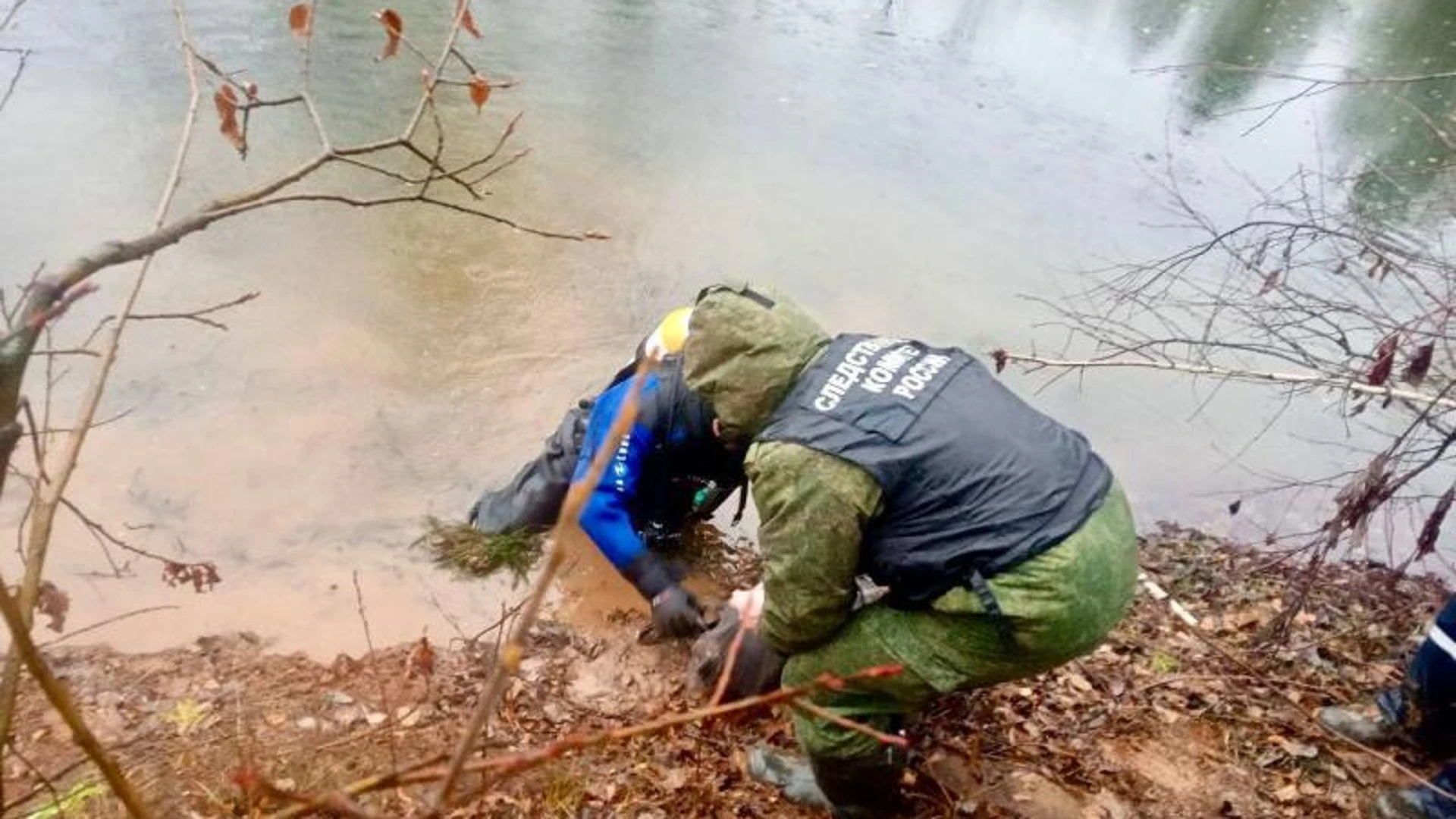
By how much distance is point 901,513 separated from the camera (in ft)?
9.03

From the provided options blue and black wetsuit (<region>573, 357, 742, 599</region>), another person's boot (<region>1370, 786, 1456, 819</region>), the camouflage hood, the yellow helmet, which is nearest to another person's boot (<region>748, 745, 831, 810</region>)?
blue and black wetsuit (<region>573, 357, 742, 599</region>)

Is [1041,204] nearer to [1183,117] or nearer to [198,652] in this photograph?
[1183,117]

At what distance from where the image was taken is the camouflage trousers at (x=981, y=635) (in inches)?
106

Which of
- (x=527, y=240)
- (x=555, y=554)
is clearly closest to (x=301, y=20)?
(x=555, y=554)

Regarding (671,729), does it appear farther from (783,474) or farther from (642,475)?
(783,474)

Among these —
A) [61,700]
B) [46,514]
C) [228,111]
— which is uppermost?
[228,111]

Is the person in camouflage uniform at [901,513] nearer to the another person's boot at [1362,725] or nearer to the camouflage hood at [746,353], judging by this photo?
the camouflage hood at [746,353]

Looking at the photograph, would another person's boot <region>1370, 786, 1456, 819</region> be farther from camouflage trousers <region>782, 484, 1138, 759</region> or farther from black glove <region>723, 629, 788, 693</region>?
black glove <region>723, 629, 788, 693</region>

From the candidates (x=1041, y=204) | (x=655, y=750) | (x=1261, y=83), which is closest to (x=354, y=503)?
(x=655, y=750)

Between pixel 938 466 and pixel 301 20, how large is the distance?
171 centimetres

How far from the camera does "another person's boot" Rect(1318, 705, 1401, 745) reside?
12.8 feet

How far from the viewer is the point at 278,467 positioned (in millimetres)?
5168

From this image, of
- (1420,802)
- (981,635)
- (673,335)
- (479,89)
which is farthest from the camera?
(673,335)

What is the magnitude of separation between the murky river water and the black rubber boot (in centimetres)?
197
